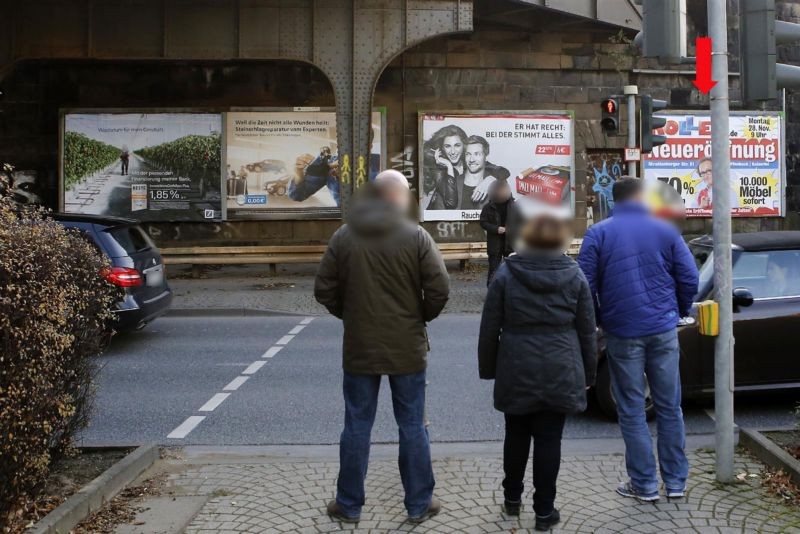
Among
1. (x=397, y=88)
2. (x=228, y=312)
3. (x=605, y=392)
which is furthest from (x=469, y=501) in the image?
(x=397, y=88)

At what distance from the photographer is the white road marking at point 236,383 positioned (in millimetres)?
8234

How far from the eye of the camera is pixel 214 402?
7715mm

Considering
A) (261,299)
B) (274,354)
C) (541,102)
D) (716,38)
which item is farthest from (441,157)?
(716,38)

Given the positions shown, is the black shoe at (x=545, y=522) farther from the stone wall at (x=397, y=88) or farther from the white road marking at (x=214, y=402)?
the stone wall at (x=397, y=88)

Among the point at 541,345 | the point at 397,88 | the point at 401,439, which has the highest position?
the point at 397,88

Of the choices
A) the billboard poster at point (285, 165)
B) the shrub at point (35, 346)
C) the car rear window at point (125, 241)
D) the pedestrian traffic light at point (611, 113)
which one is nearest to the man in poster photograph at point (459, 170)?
the billboard poster at point (285, 165)

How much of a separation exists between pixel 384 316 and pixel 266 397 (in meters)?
3.78

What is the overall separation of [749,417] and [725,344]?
7.81 feet

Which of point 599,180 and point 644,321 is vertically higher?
point 599,180

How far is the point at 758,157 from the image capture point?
20.4 m

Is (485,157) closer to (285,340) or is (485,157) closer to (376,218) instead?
(285,340)

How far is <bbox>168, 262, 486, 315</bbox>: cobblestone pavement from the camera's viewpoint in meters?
13.8

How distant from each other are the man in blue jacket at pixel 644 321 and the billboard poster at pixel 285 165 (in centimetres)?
1402

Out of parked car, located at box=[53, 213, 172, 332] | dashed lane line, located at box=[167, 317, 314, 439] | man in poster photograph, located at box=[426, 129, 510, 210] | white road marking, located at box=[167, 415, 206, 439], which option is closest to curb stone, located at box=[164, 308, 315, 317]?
dashed lane line, located at box=[167, 317, 314, 439]
